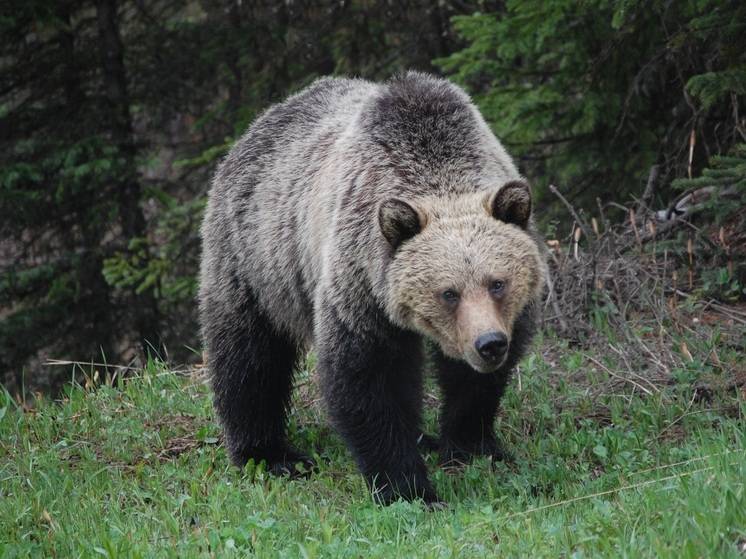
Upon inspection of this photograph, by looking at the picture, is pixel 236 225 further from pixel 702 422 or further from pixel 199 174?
pixel 199 174

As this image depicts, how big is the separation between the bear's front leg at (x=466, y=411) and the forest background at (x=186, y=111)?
3.51 metres

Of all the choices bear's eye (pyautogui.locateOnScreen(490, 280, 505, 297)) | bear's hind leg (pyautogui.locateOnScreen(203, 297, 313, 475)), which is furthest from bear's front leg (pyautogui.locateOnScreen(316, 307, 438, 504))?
bear's hind leg (pyautogui.locateOnScreen(203, 297, 313, 475))

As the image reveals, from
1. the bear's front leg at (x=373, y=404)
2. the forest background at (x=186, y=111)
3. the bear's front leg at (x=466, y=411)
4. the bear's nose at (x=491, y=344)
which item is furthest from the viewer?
the forest background at (x=186, y=111)

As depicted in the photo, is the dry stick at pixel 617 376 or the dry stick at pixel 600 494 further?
the dry stick at pixel 617 376

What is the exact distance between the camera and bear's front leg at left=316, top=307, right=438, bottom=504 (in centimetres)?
568

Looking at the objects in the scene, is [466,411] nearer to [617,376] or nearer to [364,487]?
[364,487]

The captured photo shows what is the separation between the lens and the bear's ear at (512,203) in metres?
5.36

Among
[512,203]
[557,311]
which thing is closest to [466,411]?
[512,203]

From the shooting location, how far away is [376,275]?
559 centimetres

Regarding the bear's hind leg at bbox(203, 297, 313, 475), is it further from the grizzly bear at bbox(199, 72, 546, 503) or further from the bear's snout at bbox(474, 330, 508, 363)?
the bear's snout at bbox(474, 330, 508, 363)

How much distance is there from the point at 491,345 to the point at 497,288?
37 cm

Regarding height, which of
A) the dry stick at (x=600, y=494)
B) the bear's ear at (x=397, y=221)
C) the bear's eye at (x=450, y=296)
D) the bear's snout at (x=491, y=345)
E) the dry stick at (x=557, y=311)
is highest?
the bear's ear at (x=397, y=221)

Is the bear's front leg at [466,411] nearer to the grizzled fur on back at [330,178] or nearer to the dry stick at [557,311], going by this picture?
the grizzled fur on back at [330,178]

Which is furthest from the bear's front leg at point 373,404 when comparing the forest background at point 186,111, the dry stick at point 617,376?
the forest background at point 186,111
